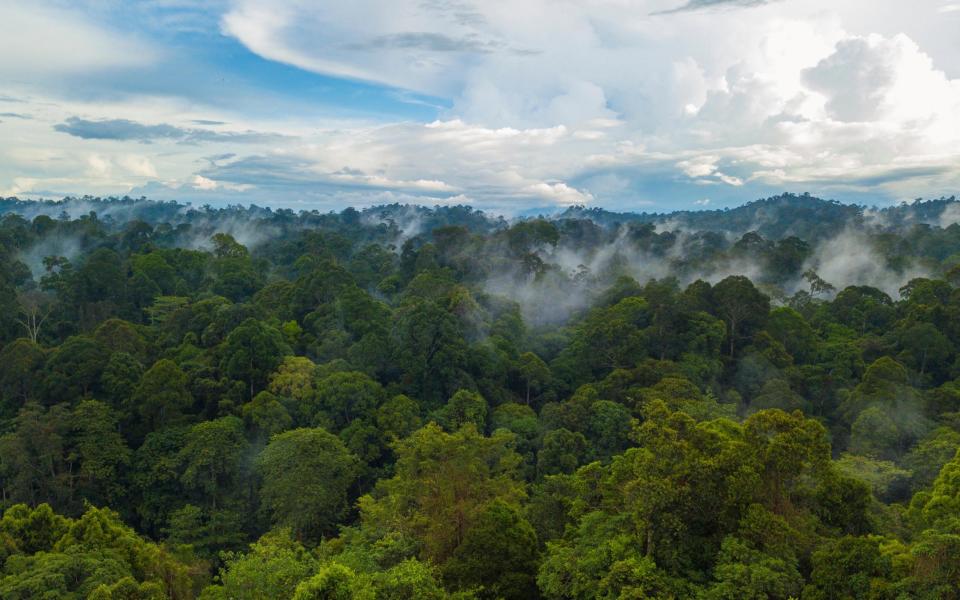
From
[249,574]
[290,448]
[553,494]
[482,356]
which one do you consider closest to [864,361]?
[482,356]

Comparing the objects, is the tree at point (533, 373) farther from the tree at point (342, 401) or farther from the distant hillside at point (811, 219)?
the distant hillside at point (811, 219)

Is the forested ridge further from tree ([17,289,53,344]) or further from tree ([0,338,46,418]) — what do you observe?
tree ([17,289,53,344])

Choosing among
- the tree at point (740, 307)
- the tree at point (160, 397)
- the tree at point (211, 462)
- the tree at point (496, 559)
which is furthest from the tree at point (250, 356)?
the tree at point (740, 307)

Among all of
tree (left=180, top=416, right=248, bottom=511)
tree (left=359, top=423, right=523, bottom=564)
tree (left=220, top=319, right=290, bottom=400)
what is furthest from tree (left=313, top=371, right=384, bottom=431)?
tree (left=359, top=423, right=523, bottom=564)

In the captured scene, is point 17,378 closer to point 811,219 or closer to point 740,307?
point 740,307

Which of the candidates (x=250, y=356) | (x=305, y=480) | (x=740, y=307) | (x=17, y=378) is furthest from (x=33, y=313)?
(x=740, y=307)
